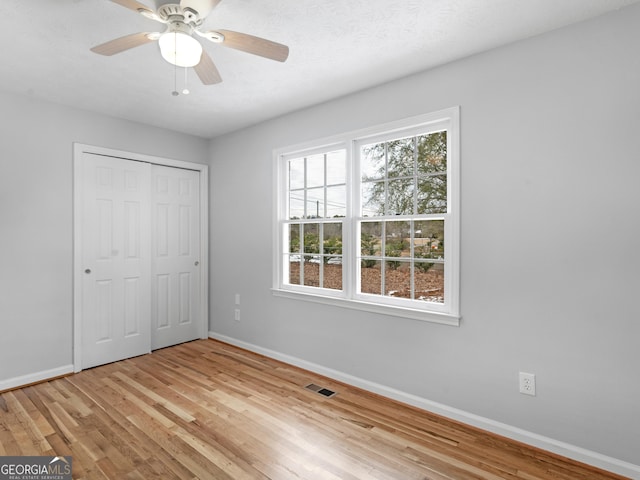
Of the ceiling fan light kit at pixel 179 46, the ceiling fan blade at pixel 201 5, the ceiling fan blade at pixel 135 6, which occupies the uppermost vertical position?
the ceiling fan blade at pixel 201 5

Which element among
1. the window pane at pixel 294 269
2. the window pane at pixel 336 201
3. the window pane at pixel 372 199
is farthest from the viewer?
the window pane at pixel 294 269

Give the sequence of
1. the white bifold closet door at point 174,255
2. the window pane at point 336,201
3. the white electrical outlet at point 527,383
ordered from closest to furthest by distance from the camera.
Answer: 1. the white electrical outlet at point 527,383
2. the window pane at point 336,201
3. the white bifold closet door at point 174,255

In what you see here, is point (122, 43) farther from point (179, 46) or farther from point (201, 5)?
point (201, 5)

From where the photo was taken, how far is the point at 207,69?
2133 mm

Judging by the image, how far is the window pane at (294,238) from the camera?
3.71 metres

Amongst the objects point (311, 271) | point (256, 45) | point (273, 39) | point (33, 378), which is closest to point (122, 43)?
point (256, 45)

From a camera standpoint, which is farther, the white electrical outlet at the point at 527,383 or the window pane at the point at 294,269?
the window pane at the point at 294,269

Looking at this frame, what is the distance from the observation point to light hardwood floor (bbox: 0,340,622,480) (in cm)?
203

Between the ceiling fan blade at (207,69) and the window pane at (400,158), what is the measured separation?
57.4 inches

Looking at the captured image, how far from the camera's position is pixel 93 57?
8.29ft

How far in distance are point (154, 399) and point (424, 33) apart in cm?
327

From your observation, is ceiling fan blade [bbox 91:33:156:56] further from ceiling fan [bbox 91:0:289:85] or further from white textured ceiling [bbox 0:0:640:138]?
white textured ceiling [bbox 0:0:640:138]

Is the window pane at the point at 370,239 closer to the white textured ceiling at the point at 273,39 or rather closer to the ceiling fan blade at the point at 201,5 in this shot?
the white textured ceiling at the point at 273,39

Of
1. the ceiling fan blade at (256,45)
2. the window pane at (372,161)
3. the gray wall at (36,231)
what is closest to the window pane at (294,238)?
the window pane at (372,161)
